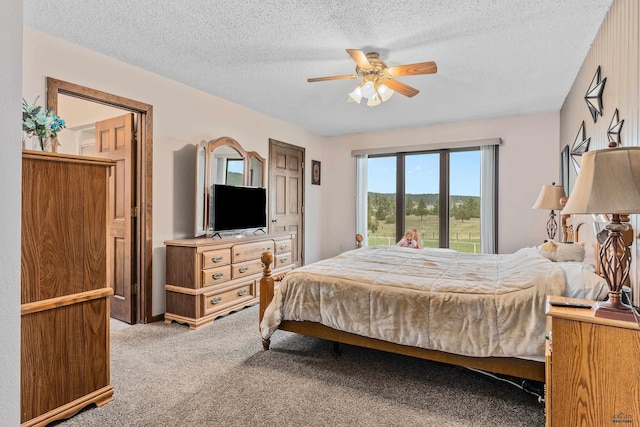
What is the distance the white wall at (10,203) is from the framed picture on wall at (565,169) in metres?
4.53

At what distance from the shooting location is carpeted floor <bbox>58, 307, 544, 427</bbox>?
185 centimetres

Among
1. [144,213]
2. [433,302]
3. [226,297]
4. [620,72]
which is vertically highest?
[620,72]

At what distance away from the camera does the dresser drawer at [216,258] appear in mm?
3316

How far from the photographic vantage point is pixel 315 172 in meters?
6.04

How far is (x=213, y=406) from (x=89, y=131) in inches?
142

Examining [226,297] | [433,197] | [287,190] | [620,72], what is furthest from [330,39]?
[433,197]

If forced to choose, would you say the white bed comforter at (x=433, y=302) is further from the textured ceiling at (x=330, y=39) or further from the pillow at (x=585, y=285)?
the textured ceiling at (x=330, y=39)

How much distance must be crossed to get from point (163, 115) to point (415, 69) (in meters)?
2.55

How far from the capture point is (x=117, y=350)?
8.90 feet

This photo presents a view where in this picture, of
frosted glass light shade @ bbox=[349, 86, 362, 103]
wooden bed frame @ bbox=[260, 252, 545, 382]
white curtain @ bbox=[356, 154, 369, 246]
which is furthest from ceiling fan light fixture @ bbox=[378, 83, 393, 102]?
white curtain @ bbox=[356, 154, 369, 246]

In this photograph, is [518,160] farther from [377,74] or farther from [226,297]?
[226,297]

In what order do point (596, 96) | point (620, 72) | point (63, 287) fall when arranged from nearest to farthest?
point (63, 287)
point (620, 72)
point (596, 96)

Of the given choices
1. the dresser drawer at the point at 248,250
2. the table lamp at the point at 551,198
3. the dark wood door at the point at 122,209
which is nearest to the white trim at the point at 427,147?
the table lamp at the point at 551,198

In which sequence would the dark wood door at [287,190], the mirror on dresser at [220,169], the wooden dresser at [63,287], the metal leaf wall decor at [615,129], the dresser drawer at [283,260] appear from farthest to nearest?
1. the dark wood door at [287,190]
2. the dresser drawer at [283,260]
3. the mirror on dresser at [220,169]
4. the metal leaf wall decor at [615,129]
5. the wooden dresser at [63,287]
